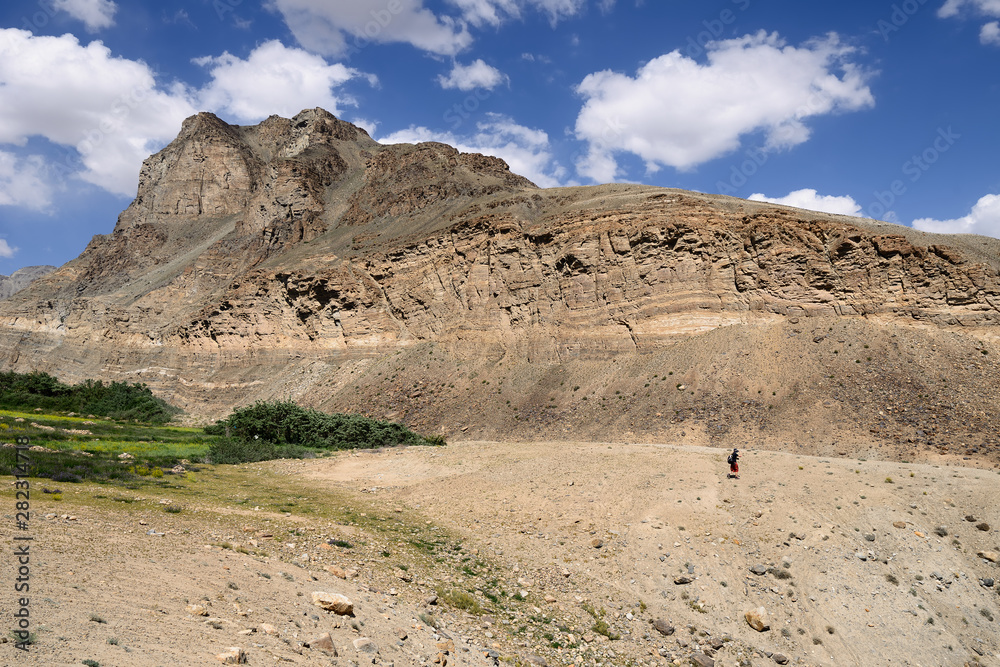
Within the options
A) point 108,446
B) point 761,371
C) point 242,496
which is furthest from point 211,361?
point 761,371

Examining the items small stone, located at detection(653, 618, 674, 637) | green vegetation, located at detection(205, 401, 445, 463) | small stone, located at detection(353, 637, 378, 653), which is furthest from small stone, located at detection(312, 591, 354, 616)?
green vegetation, located at detection(205, 401, 445, 463)

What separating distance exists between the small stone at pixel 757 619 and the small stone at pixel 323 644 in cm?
798

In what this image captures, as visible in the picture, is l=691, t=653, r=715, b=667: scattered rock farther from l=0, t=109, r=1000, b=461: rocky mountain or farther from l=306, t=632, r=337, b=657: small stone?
l=0, t=109, r=1000, b=461: rocky mountain

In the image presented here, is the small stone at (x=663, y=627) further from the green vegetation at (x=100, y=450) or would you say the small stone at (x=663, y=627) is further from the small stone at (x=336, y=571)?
the green vegetation at (x=100, y=450)

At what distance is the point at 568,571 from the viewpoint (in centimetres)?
1142

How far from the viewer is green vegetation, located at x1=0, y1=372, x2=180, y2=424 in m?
35.7

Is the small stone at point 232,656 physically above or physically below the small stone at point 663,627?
above

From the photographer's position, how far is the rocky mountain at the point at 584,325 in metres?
25.1

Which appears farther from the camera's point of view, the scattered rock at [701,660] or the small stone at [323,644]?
the scattered rock at [701,660]

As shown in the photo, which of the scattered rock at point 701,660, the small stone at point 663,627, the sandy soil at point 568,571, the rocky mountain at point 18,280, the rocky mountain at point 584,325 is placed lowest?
the scattered rock at point 701,660

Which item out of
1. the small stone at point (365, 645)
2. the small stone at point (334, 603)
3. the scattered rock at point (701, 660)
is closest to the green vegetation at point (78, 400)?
the small stone at point (334, 603)

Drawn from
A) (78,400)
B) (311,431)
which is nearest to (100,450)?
(311,431)

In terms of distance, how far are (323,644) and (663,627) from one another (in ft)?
21.2

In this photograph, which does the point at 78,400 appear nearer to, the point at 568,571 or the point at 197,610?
the point at 197,610
